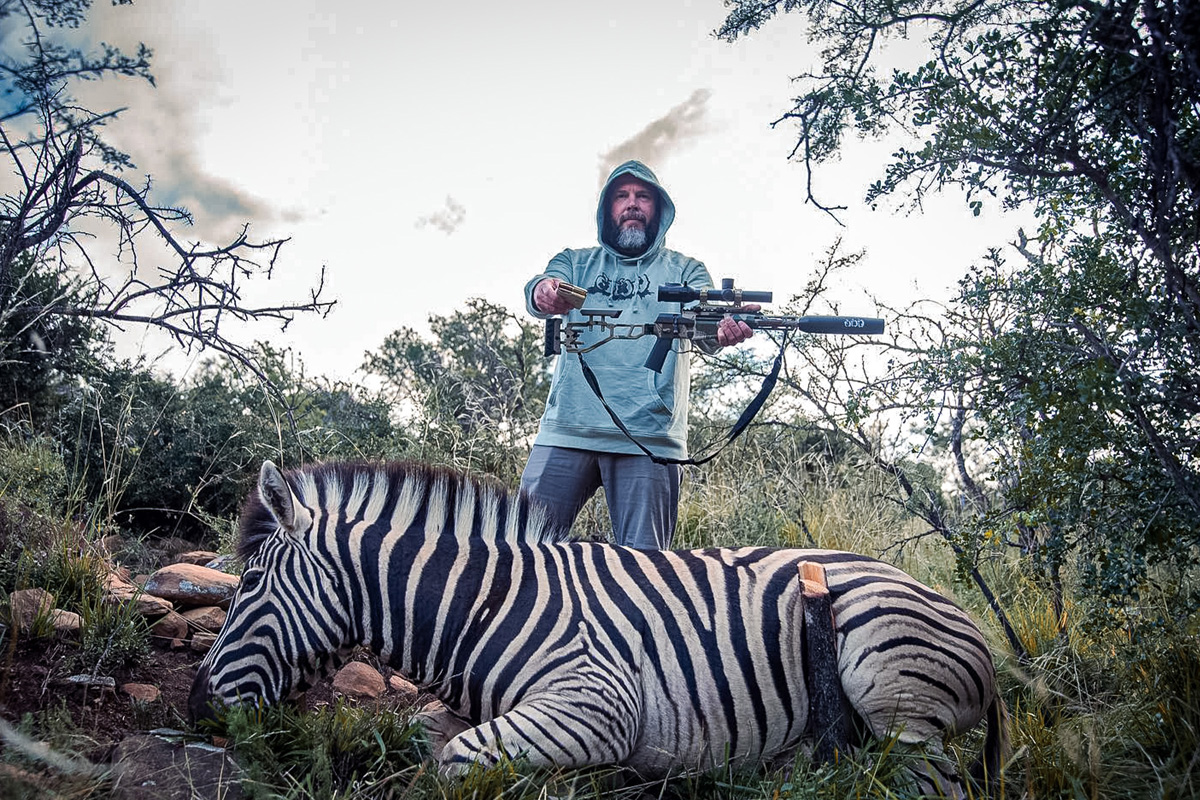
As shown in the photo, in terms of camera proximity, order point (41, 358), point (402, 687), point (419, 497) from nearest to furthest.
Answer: point (419, 497) < point (402, 687) < point (41, 358)

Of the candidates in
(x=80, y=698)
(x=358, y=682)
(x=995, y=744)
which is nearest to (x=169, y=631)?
(x=80, y=698)

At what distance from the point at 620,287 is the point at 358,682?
8.89ft

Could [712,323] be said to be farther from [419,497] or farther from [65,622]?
[65,622]

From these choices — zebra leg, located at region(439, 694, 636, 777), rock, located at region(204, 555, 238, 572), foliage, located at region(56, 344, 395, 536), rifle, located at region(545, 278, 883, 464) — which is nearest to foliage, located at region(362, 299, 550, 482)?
foliage, located at region(56, 344, 395, 536)

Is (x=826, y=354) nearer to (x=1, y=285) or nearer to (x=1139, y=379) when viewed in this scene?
(x=1139, y=379)

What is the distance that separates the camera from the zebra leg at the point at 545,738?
8.68ft

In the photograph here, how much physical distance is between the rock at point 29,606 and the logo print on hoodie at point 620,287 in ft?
10.6

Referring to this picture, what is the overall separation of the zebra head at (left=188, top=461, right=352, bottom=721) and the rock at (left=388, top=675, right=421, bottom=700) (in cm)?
129

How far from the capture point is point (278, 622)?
3031 millimetres

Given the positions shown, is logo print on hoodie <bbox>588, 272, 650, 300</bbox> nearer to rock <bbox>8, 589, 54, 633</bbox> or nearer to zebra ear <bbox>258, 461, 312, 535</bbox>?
zebra ear <bbox>258, 461, 312, 535</bbox>

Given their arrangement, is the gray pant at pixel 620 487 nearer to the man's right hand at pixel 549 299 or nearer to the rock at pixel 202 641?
the man's right hand at pixel 549 299

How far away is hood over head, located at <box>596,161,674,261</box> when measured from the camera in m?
5.20

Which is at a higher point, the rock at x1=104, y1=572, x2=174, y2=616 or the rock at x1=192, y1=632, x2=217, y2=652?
the rock at x1=104, y1=572, x2=174, y2=616

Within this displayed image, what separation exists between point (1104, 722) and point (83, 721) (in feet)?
13.5
